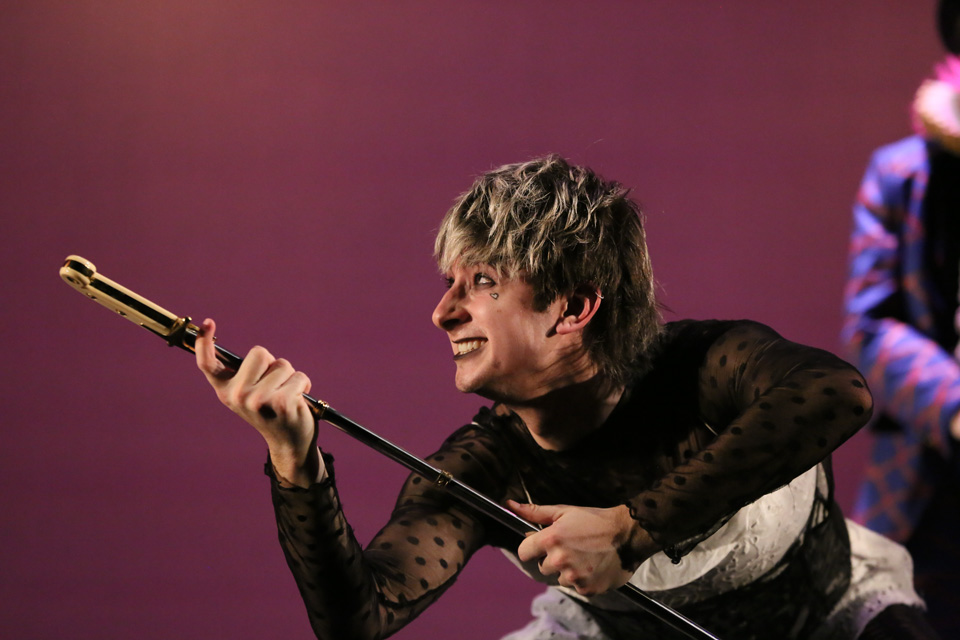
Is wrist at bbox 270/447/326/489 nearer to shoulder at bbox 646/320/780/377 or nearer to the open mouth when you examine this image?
the open mouth

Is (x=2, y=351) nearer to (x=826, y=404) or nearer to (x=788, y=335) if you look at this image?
(x=826, y=404)

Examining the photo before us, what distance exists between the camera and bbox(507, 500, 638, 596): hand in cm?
108

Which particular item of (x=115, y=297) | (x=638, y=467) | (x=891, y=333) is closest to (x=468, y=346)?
(x=638, y=467)

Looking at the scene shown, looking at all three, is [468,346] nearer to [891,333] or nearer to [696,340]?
[696,340]

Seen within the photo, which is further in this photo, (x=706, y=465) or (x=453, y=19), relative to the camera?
(x=453, y=19)

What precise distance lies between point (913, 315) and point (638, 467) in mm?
840

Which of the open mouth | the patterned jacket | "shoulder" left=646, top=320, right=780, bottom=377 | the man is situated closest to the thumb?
the man

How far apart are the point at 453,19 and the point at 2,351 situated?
1.23 metres

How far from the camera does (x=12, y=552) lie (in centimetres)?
206

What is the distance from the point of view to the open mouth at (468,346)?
1318mm

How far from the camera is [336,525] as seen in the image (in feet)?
3.62

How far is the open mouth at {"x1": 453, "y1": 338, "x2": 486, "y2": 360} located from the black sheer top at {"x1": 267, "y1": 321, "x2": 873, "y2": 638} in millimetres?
180

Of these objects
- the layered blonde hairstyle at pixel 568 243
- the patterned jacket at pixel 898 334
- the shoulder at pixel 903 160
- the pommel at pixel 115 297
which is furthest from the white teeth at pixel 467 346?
the shoulder at pixel 903 160

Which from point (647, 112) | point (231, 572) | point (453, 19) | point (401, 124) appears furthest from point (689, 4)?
point (231, 572)
